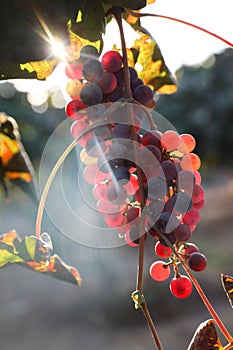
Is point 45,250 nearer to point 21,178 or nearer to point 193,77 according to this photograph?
point 21,178

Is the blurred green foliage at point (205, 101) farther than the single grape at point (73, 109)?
Yes

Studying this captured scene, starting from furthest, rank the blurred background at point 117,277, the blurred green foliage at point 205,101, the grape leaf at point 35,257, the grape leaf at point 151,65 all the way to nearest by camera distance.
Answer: the blurred green foliage at point 205,101 → the blurred background at point 117,277 → the grape leaf at point 151,65 → the grape leaf at point 35,257

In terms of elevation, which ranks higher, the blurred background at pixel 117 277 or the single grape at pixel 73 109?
the single grape at pixel 73 109

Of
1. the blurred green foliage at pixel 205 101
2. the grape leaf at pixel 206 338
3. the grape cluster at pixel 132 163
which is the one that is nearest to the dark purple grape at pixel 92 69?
the grape cluster at pixel 132 163

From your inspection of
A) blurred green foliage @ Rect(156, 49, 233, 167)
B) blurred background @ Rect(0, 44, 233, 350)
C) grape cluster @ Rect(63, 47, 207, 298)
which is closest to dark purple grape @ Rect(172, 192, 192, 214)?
grape cluster @ Rect(63, 47, 207, 298)

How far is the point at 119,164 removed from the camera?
448 mm

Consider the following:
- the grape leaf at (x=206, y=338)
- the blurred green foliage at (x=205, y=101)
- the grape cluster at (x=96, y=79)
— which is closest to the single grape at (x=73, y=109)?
the grape cluster at (x=96, y=79)

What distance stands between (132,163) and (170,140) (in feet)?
0.12

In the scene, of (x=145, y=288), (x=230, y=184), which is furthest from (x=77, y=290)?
(x=230, y=184)

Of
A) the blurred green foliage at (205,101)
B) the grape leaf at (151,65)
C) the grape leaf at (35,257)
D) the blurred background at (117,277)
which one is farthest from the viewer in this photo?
the blurred green foliage at (205,101)

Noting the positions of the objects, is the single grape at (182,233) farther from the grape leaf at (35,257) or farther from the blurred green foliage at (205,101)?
the blurred green foliage at (205,101)

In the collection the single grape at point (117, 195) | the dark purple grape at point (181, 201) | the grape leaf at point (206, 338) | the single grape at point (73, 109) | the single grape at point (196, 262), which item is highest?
the single grape at point (73, 109)

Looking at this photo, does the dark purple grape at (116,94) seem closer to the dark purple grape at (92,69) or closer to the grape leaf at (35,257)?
the dark purple grape at (92,69)

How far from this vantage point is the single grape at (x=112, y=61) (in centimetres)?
45
